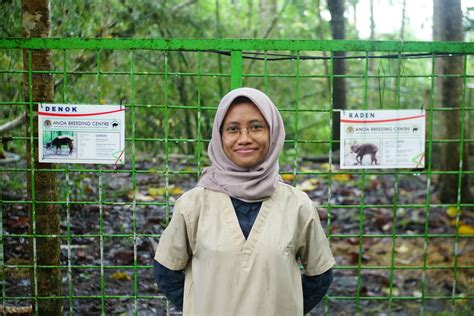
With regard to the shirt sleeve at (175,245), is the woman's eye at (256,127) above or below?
above

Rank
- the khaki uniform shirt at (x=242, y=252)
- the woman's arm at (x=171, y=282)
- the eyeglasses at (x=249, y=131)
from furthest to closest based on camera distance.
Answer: the woman's arm at (x=171, y=282), the eyeglasses at (x=249, y=131), the khaki uniform shirt at (x=242, y=252)

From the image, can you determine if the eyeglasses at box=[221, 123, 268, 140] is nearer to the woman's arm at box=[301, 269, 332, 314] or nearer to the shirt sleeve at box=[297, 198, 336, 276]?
the shirt sleeve at box=[297, 198, 336, 276]

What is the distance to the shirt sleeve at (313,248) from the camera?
91.6 inches

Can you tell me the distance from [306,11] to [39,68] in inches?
374

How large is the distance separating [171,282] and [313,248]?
2.24ft

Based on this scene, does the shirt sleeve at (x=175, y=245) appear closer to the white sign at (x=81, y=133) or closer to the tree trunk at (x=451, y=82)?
the white sign at (x=81, y=133)

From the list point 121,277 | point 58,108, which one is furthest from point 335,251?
point 58,108

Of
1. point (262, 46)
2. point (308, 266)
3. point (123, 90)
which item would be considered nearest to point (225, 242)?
point (308, 266)

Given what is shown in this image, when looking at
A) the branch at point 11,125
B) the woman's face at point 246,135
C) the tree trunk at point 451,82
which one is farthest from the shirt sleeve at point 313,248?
the tree trunk at point 451,82

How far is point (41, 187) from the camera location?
341cm

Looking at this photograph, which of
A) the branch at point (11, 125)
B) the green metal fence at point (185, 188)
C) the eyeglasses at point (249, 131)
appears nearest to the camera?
the eyeglasses at point (249, 131)

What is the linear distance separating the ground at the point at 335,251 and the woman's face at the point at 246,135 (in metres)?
0.96

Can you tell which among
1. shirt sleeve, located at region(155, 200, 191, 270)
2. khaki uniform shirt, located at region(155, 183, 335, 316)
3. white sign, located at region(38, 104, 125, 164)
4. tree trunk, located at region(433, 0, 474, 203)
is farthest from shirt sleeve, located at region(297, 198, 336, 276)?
tree trunk, located at region(433, 0, 474, 203)

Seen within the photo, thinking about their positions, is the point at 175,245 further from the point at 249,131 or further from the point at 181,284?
the point at 249,131
